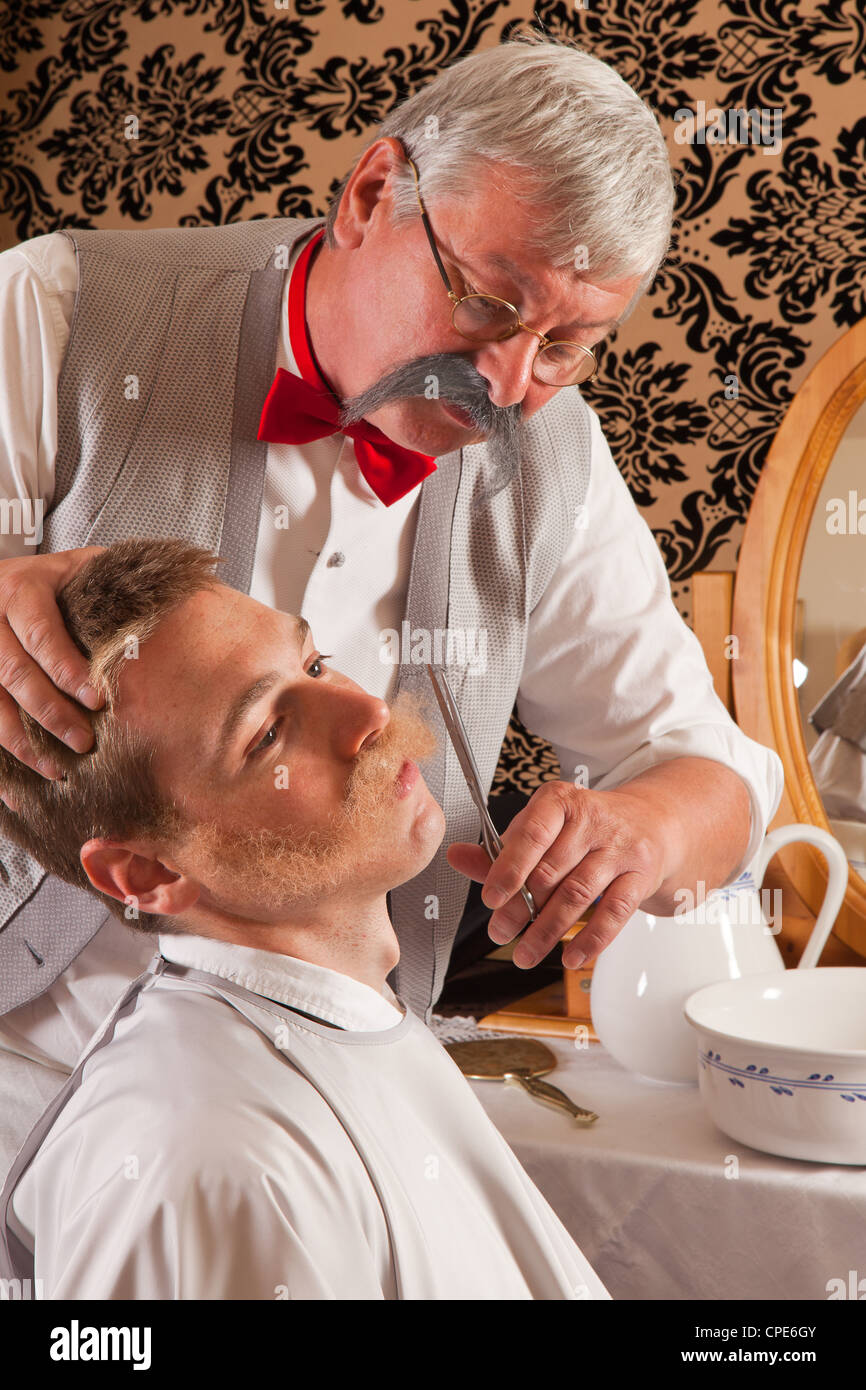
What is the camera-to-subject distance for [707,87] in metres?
1.98

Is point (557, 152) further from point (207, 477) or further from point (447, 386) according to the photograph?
point (207, 477)

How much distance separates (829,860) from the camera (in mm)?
1554

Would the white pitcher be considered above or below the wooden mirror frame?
below

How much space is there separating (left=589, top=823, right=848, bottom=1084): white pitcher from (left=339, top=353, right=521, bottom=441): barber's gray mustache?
0.63m

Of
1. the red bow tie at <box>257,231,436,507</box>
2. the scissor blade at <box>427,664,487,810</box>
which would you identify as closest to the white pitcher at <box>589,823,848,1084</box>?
the scissor blade at <box>427,664,487,810</box>

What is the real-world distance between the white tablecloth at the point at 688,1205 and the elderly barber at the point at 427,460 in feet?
0.80

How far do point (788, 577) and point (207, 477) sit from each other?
3.40 feet

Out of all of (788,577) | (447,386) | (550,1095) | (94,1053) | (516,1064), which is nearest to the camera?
(94,1053)

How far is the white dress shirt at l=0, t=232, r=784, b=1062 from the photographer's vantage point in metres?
1.13

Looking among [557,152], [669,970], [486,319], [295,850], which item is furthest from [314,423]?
[669,970]

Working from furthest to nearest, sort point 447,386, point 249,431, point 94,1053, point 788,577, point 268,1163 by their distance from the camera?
point 788,577
point 249,431
point 447,386
point 94,1053
point 268,1163

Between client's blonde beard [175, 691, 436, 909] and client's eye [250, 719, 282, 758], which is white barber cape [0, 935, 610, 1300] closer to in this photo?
client's blonde beard [175, 691, 436, 909]

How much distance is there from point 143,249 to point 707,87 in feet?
4.03
